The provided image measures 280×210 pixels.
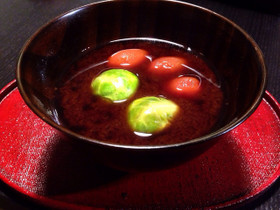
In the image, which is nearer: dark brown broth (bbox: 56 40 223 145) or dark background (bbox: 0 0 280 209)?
dark brown broth (bbox: 56 40 223 145)

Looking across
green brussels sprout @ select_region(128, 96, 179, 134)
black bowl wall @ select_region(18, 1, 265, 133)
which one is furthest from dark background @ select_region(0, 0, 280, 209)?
green brussels sprout @ select_region(128, 96, 179, 134)

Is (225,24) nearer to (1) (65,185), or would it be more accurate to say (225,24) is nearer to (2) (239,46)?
(2) (239,46)

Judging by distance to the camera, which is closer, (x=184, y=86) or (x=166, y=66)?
(x=184, y=86)

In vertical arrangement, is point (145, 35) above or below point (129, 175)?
above

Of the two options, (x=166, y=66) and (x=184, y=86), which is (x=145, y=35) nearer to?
(x=166, y=66)

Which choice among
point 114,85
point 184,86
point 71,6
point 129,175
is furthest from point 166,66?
point 71,6

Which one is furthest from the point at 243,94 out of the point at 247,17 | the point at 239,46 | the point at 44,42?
the point at 247,17

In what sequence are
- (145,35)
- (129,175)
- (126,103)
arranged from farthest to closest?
(145,35) < (126,103) < (129,175)

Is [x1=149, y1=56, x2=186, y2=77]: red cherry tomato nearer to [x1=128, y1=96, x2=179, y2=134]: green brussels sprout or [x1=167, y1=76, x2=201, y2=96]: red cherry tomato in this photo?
[x1=167, y1=76, x2=201, y2=96]: red cherry tomato
